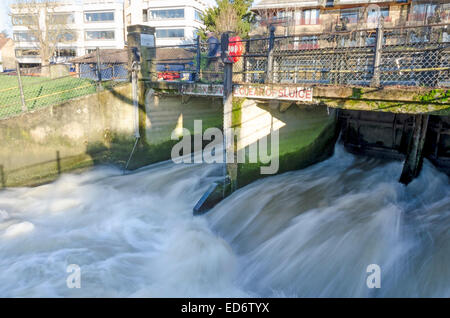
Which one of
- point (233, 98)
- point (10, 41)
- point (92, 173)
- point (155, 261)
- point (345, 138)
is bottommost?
point (155, 261)

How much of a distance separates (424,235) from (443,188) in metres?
3.00

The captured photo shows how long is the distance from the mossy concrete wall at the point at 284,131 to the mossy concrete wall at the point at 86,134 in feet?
13.3

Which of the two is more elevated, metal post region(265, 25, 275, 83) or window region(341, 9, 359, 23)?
window region(341, 9, 359, 23)

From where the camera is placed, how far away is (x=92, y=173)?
38.0 ft

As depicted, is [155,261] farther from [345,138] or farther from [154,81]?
[345,138]

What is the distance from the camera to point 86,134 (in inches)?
450

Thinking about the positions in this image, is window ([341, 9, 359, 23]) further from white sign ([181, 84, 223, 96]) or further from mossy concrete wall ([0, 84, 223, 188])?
white sign ([181, 84, 223, 96])

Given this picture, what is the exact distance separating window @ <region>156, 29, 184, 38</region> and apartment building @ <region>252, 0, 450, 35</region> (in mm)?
17143

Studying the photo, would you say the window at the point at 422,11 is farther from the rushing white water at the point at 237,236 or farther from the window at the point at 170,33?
the window at the point at 170,33

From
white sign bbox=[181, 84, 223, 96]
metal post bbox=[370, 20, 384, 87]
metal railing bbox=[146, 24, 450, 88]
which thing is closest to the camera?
metal post bbox=[370, 20, 384, 87]

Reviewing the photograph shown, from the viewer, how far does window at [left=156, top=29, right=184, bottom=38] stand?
4922cm

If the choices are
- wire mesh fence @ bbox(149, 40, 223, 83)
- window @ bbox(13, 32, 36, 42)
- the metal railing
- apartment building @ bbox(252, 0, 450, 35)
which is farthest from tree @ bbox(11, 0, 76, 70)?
the metal railing

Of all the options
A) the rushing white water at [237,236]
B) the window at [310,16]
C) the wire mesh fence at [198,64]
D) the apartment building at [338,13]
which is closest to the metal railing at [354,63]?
the wire mesh fence at [198,64]

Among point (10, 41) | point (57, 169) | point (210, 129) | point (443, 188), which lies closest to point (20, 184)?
point (57, 169)
